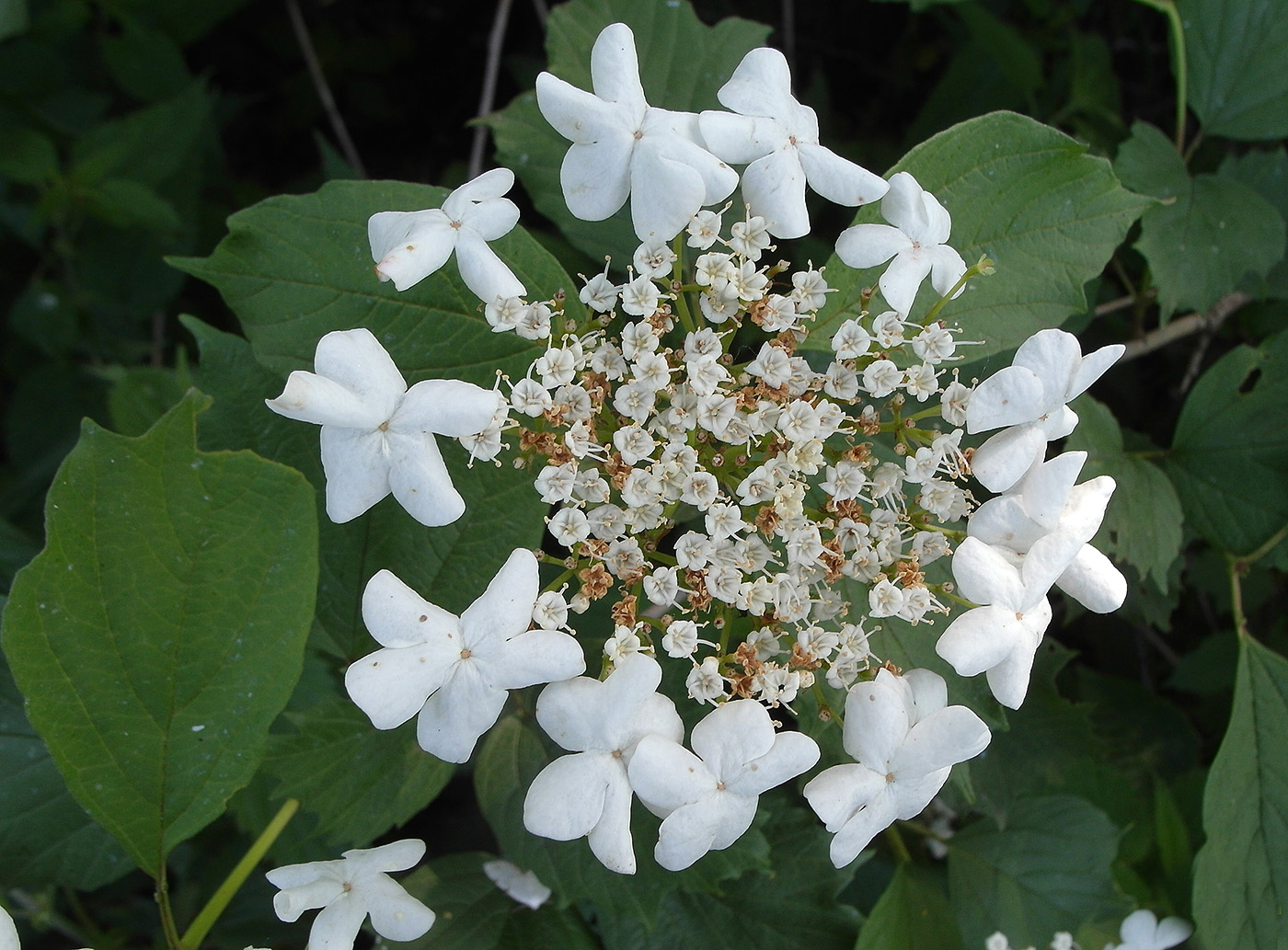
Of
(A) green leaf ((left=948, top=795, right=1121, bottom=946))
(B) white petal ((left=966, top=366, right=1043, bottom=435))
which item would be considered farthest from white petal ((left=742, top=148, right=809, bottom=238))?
(A) green leaf ((left=948, top=795, right=1121, bottom=946))

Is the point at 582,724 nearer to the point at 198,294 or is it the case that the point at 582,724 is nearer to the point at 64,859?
the point at 64,859

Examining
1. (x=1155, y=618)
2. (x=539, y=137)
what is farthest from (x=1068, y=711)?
(x=539, y=137)

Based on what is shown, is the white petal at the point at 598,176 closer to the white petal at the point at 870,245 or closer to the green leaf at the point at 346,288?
the green leaf at the point at 346,288

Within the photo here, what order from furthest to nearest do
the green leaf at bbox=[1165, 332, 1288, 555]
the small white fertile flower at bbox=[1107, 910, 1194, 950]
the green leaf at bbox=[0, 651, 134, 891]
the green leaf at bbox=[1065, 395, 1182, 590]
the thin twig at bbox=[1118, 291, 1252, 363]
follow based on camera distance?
the thin twig at bbox=[1118, 291, 1252, 363] → the small white fertile flower at bbox=[1107, 910, 1194, 950] → the green leaf at bbox=[1165, 332, 1288, 555] → the green leaf at bbox=[1065, 395, 1182, 590] → the green leaf at bbox=[0, 651, 134, 891]

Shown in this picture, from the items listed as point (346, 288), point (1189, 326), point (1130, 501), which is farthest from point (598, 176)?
point (1189, 326)

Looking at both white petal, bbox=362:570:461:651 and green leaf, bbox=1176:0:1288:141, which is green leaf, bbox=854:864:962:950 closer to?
white petal, bbox=362:570:461:651

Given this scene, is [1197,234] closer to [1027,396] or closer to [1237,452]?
[1237,452]

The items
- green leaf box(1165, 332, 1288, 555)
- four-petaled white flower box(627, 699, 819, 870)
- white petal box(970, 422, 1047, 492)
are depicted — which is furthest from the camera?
green leaf box(1165, 332, 1288, 555)
